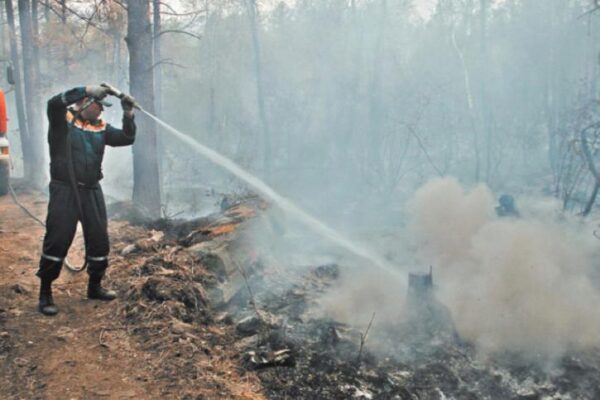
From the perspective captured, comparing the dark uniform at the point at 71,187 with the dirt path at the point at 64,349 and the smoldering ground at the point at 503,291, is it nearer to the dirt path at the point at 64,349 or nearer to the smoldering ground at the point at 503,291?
the dirt path at the point at 64,349

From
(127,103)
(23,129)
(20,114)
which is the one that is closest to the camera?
(127,103)

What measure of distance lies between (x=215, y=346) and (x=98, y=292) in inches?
61.3

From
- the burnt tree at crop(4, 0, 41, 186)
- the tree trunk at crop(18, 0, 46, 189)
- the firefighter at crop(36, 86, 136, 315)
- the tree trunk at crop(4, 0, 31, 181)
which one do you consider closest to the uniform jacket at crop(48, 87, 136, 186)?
the firefighter at crop(36, 86, 136, 315)

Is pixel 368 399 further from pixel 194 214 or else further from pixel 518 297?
pixel 194 214

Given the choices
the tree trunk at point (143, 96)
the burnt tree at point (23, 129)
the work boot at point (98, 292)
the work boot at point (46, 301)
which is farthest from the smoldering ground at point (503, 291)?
the burnt tree at point (23, 129)

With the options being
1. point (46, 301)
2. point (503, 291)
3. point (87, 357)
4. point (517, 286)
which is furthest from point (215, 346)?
point (517, 286)

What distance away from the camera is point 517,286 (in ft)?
20.8

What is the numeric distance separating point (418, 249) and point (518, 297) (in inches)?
153

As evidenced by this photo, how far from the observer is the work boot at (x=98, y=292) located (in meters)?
4.99

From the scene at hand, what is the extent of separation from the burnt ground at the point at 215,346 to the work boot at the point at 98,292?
0.34 ft

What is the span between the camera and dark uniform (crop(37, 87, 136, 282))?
4.41m

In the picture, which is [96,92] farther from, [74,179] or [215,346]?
[215,346]

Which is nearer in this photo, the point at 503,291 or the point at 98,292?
the point at 98,292

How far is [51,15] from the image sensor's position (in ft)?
77.9
